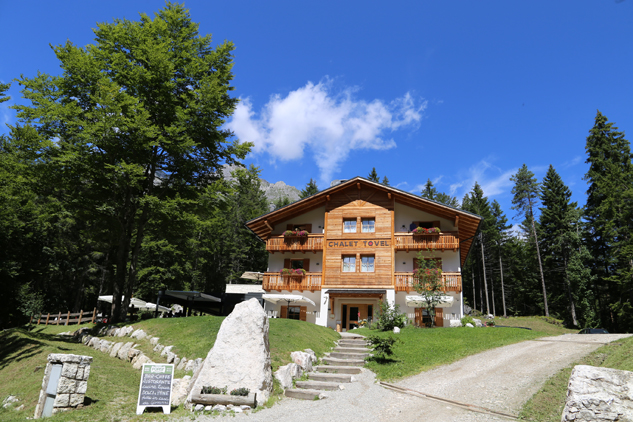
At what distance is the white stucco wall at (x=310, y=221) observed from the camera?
28.2 meters

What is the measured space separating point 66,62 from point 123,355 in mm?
13652

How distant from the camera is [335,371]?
500 inches

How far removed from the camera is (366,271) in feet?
85.7

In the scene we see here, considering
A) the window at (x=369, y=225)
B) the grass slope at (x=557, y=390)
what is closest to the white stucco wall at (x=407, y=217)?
the window at (x=369, y=225)

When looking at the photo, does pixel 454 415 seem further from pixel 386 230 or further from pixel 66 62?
pixel 66 62

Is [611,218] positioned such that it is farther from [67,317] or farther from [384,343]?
[67,317]

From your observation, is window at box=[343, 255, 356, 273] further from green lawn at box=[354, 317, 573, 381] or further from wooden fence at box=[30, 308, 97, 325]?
wooden fence at box=[30, 308, 97, 325]

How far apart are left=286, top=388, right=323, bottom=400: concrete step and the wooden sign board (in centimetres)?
323

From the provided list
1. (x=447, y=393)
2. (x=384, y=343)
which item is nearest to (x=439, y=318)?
(x=384, y=343)

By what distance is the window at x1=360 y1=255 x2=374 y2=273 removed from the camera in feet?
85.7

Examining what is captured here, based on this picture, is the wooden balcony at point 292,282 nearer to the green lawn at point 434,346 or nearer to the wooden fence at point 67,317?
the green lawn at point 434,346

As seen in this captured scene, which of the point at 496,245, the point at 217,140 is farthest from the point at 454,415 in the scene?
the point at 496,245

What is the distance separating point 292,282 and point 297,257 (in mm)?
2313

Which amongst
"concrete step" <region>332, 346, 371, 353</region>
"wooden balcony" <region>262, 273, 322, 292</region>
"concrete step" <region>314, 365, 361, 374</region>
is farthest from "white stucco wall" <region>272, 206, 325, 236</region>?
"concrete step" <region>314, 365, 361, 374</region>
